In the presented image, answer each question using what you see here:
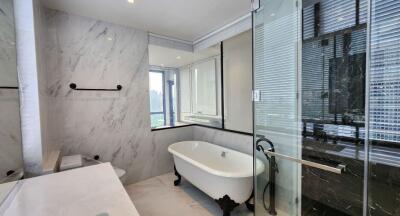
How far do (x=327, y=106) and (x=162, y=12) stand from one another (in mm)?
2185

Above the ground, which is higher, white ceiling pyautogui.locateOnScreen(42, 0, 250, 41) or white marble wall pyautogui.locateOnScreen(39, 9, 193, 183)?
white ceiling pyautogui.locateOnScreen(42, 0, 250, 41)

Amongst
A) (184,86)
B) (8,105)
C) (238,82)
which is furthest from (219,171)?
(184,86)

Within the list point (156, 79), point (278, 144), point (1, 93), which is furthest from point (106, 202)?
point (156, 79)

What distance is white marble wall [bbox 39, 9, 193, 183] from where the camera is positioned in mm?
2283

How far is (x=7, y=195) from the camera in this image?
112 cm

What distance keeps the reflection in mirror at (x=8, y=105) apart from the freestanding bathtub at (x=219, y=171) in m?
1.65

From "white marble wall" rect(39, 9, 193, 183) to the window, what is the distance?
0.61 ft

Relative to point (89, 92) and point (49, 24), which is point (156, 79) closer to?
point (89, 92)

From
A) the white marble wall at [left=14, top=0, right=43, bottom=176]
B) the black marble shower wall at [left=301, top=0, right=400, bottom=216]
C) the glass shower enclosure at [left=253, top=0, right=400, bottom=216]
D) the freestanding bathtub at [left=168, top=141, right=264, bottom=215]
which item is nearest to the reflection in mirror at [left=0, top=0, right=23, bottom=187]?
the white marble wall at [left=14, top=0, right=43, bottom=176]

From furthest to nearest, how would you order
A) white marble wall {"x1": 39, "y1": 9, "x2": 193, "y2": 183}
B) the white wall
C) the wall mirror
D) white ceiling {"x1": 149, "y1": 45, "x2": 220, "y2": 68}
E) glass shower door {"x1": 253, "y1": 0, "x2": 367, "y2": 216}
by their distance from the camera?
white ceiling {"x1": 149, "y1": 45, "x2": 220, "y2": 68} < the wall mirror < the white wall < white marble wall {"x1": 39, "y1": 9, "x2": 193, "y2": 183} < glass shower door {"x1": 253, "y1": 0, "x2": 367, "y2": 216}

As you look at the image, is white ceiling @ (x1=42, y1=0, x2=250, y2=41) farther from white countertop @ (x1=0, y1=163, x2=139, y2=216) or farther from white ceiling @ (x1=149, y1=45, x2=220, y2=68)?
white countertop @ (x1=0, y1=163, x2=139, y2=216)

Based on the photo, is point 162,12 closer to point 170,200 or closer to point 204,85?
point 204,85

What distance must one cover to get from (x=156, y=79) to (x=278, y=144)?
2371 mm

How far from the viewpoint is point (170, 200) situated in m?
2.42
